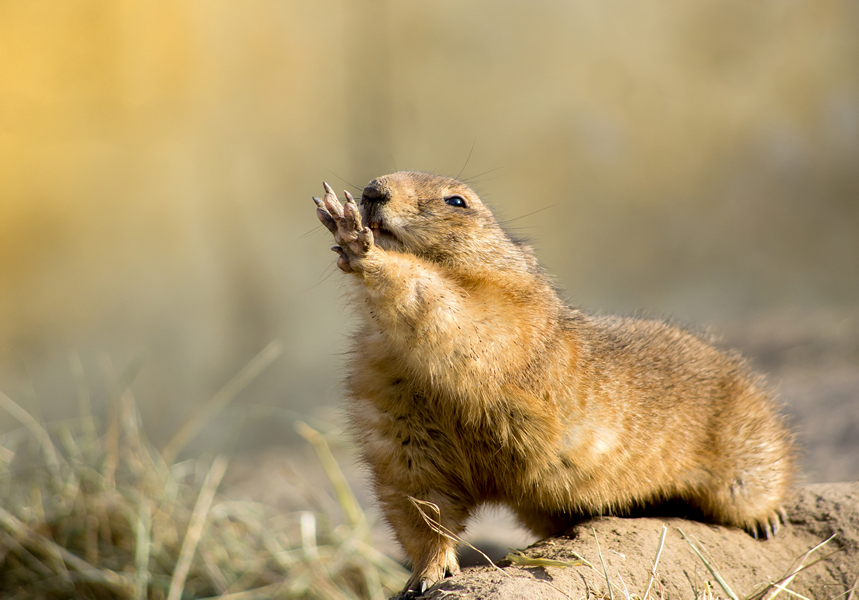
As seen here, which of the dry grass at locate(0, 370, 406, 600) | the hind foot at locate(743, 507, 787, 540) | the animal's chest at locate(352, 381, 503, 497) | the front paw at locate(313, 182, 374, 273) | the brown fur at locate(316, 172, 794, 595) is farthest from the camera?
the dry grass at locate(0, 370, 406, 600)

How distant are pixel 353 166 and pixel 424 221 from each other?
5.80 meters

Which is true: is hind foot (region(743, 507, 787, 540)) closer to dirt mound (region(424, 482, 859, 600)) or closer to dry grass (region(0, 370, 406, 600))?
dirt mound (region(424, 482, 859, 600))

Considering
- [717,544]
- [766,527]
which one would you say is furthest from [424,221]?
[766,527]

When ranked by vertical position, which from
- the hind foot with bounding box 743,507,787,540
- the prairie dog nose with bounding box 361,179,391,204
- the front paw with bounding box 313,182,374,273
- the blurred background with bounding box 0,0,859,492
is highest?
the blurred background with bounding box 0,0,859,492

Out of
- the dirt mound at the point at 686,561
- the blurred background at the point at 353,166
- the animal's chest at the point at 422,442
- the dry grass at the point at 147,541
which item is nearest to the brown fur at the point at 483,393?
Result: the animal's chest at the point at 422,442

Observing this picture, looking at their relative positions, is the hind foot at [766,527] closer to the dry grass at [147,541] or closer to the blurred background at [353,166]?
the dry grass at [147,541]

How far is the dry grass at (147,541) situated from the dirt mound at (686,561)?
6.34ft

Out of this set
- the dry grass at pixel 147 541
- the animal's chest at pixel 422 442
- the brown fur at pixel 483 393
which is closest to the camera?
the brown fur at pixel 483 393

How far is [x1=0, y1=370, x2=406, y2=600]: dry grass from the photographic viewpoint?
4.32 metres

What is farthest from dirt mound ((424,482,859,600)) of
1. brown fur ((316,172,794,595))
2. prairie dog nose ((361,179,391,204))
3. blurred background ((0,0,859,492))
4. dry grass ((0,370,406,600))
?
blurred background ((0,0,859,492))

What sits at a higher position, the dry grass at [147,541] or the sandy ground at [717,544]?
the sandy ground at [717,544]

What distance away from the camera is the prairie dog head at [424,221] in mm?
2961

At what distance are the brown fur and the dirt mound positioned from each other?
14cm

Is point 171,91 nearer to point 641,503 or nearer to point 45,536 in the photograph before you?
point 45,536
